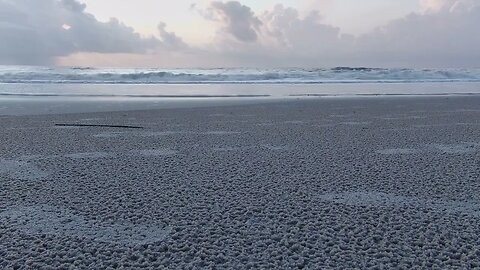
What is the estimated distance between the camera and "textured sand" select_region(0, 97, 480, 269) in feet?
6.09

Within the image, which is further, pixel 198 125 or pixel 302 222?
pixel 198 125

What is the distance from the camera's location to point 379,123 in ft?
22.0

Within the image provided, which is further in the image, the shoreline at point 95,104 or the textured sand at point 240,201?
the shoreline at point 95,104

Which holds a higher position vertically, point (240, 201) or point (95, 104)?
point (95, 104)

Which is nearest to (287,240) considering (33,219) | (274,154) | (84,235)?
(84,235)

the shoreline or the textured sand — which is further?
the shoreline

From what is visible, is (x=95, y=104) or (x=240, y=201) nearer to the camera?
(x=240, y=201)

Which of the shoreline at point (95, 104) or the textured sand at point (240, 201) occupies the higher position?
the shoreline at point (95, 104)

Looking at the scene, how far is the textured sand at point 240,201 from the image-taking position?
6.09 ft

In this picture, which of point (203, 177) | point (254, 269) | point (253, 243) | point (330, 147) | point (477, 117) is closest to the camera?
point (254, 269)

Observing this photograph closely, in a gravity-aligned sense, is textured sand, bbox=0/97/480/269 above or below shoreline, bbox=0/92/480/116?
below

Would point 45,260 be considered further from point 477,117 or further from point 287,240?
point 477,117

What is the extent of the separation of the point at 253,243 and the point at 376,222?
2.19 ft

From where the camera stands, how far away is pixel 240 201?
2.60 meters
